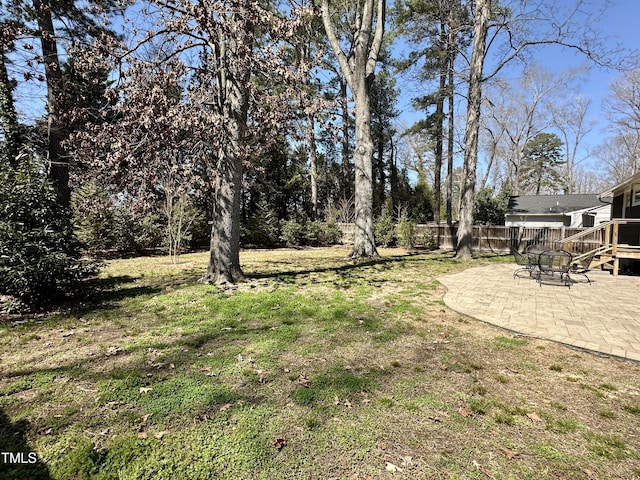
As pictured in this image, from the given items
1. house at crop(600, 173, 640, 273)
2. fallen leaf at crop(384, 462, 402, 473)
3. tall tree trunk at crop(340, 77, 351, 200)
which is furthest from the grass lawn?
tall tree trunk at crop(340, 77, 351, 200)

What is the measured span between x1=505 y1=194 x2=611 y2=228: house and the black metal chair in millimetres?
16757

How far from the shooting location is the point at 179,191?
593cm

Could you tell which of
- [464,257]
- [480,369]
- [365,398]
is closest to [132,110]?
[365,398]

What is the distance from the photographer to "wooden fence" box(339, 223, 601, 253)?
12309 mm

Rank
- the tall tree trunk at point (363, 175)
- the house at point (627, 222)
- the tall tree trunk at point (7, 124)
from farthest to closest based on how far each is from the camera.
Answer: the tall tree trunk at point (363, 175) < the house at point (627, 222) < the tall tree trunk at point (7, 124)

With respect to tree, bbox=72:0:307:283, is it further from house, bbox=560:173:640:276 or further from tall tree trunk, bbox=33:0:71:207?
house, bbox=560:173:640:276

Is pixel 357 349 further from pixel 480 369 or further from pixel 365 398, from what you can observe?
pixel 480 369

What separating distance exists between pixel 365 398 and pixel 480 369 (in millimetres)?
1398

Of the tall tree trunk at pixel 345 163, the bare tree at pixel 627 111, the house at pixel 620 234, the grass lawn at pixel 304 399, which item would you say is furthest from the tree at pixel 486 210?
the grass lawn at pixel 304 399

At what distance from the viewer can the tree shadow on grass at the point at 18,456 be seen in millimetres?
1865

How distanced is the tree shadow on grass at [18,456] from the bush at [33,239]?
3.18 m

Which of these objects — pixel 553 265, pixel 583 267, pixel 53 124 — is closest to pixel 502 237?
pixel 583 267

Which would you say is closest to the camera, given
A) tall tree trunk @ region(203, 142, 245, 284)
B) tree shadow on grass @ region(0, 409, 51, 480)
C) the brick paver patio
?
tree shadow on grass @ region(0, 409, 51, 480)

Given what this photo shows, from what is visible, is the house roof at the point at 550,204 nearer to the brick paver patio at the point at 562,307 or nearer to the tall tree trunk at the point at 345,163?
the tall tree trunk at the point at 345,163
